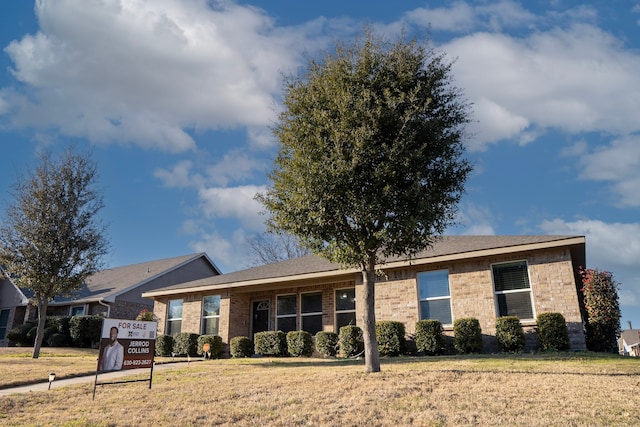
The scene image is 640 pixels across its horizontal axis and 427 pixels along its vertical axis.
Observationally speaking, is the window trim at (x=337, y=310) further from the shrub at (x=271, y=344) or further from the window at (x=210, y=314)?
the window at (x=210, y=314)

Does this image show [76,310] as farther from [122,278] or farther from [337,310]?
[337,310]

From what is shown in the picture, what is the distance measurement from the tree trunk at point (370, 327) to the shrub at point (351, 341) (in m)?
5.71

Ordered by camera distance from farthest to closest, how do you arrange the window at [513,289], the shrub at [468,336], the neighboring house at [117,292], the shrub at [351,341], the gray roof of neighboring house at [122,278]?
the gray roof of neighboring house at [122,278] < the neighboring house at [117,292] < the shrub at [351,341] < the window at [513,289] < the shrub at [468,336]

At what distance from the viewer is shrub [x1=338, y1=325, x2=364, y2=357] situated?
15.4 metres

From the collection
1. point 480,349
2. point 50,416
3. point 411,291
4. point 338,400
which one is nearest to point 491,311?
point 480,349

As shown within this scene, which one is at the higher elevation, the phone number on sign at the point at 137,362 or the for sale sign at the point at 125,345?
the for sale sign at the point at 125,345

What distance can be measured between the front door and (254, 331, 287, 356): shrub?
6.28 feet

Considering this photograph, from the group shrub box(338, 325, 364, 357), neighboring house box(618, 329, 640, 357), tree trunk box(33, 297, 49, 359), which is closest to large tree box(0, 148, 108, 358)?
tree trunk box(33, 297, 49, 359)

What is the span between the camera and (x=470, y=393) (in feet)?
23.5

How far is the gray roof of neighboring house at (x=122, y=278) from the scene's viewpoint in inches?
1067

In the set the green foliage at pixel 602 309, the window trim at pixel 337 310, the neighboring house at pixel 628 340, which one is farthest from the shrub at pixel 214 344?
the neighboring house at pixel 628 340

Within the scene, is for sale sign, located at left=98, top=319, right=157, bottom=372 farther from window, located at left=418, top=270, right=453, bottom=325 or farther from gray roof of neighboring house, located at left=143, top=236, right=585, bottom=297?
window, located at left=418, top=270, right=453, bottom=325

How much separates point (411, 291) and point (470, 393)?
8.34 m

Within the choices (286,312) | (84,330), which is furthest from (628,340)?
(84,330)
